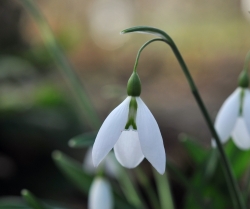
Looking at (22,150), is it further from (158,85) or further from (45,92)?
(158,85)

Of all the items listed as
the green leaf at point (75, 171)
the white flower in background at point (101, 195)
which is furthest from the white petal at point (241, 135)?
the green leaf at point (75, 171)

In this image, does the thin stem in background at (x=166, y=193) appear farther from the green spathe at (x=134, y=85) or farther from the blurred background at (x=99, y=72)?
the green spathe at (x=134, y=85)

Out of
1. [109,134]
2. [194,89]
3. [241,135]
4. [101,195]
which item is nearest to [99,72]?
[101,195]

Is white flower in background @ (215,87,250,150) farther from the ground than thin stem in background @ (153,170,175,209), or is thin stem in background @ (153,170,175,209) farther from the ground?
white flower in background @ (215,87,250,150)

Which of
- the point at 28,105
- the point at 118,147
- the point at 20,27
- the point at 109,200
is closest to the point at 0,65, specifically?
the point at 28,105

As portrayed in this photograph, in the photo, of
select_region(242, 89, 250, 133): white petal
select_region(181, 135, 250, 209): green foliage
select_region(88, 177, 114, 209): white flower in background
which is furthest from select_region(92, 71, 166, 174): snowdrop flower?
select_region(181, 135, 250, 209): green foliage

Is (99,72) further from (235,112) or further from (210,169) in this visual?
(235,112)

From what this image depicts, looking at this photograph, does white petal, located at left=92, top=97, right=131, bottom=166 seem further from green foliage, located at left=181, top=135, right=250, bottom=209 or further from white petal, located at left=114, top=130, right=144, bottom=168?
green foliage, located at left=181, top=135, right=250, bottom=209
